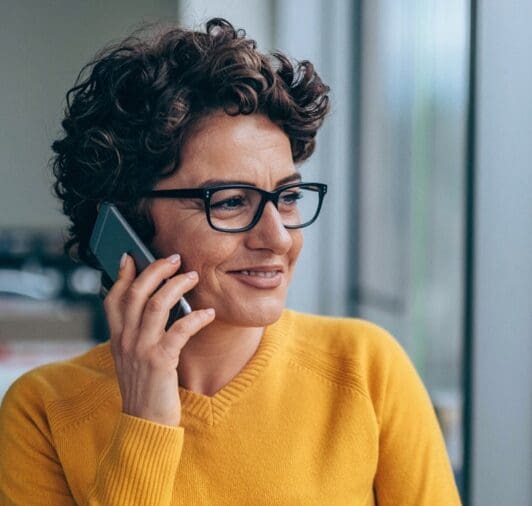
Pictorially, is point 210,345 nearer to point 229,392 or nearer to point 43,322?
point 229,392

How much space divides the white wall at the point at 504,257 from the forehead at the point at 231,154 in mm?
319

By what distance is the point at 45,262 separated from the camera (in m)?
4.35

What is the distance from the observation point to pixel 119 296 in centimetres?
121

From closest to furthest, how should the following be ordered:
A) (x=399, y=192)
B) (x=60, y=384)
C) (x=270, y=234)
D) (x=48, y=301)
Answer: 1. (x=270, y=234)
2. (x=60, y=384)
3. (x=399, y=192)
4. (x=48, y=301)

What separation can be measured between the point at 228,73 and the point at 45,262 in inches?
132

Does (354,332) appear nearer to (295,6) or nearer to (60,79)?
(295,6)

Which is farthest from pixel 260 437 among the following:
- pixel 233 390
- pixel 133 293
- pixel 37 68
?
pixel 37 68

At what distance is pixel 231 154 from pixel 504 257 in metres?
0.45

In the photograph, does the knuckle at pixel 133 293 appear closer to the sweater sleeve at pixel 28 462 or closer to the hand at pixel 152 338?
the hand at pixel 152 338

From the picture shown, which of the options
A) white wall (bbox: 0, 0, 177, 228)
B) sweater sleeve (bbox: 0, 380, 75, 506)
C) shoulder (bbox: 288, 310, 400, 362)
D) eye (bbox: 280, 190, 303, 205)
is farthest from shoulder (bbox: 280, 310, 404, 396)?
white wall (bbox: 0, 0, 177, 228)

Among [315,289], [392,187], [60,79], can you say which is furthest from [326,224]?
[60,79]

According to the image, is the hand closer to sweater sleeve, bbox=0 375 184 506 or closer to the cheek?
sweater sleeve, bbox=0 375 184 506

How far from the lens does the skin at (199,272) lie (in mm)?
1155

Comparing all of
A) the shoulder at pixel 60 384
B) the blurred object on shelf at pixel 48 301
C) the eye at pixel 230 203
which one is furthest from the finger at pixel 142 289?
the blurred object on shelf at pixel 48 301
